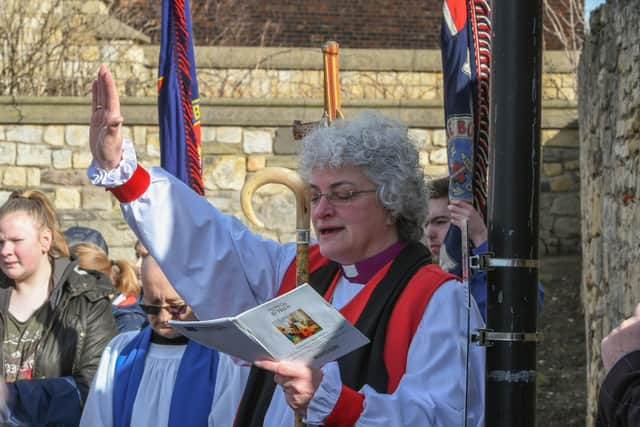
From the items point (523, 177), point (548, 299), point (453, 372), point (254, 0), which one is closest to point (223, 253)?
point (453, 372)

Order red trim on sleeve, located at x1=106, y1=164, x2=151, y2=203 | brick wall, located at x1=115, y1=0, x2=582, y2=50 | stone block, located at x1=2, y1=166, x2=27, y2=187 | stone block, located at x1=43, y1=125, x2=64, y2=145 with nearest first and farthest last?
1. red trim on sleeve, located at x1=106, y1=164, x2=151, y2=203
2. stone block, located at x1=2, y1=166, x2=27, y2=187
3. stone block, located at x1=43, y1=125, x2=64, y2=145
4. brick wall, located at x1=115, y1=0, x2=582, y2=50

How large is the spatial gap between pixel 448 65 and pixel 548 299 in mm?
7276

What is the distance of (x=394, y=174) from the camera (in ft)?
10.7

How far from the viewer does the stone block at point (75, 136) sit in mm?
10977

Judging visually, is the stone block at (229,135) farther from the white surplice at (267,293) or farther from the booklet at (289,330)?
the booklet at (289,330)

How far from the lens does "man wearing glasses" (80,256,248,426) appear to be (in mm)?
3967

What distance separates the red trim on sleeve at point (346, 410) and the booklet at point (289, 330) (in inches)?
5.0

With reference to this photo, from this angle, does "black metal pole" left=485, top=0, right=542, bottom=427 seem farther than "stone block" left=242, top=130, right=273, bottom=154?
No

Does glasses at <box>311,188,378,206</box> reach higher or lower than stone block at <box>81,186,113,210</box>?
higher

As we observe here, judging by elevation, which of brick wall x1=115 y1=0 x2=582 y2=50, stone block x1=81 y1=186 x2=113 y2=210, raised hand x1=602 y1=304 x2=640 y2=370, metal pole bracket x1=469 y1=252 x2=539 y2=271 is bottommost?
stone block x1=81 y1=186 x2=113 y2=210

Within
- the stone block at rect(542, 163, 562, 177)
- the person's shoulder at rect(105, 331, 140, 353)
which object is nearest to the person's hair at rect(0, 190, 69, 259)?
the person's shoulder at rect(105, 331, 140, 353)

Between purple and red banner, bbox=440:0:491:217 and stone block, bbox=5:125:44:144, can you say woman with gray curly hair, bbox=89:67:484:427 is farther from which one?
stone block, bbox=5:125:44:144

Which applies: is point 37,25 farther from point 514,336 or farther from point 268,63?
point 514,336

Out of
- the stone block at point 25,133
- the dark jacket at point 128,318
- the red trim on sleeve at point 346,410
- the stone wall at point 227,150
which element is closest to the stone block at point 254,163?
the stone wall at point 227,150
